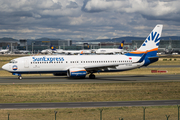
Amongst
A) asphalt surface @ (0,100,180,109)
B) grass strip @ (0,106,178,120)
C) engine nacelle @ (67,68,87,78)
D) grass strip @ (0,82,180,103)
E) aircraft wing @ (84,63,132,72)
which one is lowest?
asphalt surface @ (0,100,180,109)

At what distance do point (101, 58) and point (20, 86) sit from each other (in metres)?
20.4

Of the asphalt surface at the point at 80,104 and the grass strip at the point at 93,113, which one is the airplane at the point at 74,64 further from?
the grass strip at the point at 93,113

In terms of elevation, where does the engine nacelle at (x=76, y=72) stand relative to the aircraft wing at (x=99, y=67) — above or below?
below

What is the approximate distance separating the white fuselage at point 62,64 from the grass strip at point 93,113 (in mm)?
25180

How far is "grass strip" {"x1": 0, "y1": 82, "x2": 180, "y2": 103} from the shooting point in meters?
32.2

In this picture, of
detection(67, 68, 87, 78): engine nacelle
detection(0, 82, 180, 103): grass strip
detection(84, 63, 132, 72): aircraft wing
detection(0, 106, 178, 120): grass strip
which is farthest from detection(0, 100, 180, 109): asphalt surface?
detection(84, 63, 132, 72): aircraft wing

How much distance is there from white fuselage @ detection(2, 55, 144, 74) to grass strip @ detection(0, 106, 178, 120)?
25180mm

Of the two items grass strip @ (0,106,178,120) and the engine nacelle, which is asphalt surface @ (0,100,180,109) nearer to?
grass strip @ (0,106,178,120)

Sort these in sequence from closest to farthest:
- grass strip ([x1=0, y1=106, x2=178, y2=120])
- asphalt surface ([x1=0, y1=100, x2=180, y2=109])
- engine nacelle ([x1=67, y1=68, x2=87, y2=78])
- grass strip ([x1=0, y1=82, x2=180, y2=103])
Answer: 1. grass strip ([x1=0, y1=106, x2=178, y2=120])
2. asphalt surface ([x1=0, y1=100, x2=180, y2=109])
3. grass strip ([x1=0, y1=82, x2=180, y2=103])
4. engine nacelle ([x1=67, y1=68, x2=87, y2=78])

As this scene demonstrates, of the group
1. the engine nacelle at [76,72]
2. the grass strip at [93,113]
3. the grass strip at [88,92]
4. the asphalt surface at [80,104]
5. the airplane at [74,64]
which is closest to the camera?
the grass strip at [93,113]

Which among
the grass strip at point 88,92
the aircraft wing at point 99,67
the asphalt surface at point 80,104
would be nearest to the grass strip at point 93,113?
the asphalt surface at point 80,104

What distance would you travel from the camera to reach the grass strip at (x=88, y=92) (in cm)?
3216

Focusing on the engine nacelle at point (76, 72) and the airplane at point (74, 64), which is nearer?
the engine nacelle at point (76, 72)

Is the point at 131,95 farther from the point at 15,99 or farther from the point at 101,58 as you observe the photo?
the point at 101,58
